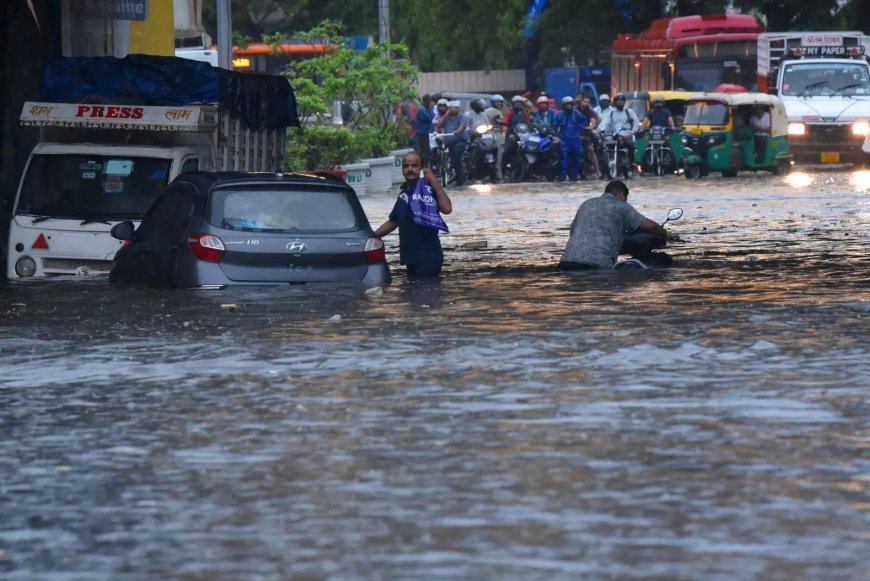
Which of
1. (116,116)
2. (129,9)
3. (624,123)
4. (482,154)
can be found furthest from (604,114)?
(116,116)

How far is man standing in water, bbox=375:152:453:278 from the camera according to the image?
17.9 m

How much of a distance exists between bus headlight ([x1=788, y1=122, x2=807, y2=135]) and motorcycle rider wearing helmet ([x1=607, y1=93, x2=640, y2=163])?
3.43m

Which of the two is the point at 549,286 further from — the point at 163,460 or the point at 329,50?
the point at 329,50

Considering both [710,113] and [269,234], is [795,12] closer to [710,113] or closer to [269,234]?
[710,113]

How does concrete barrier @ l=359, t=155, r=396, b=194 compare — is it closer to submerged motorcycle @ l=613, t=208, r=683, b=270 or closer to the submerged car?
submerged motorcycle @ l=613, t=208, r=683, b=270

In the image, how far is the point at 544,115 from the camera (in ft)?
143

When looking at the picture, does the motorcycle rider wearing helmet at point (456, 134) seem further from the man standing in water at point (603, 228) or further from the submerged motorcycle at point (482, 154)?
the man standing in water at point (603, 228)

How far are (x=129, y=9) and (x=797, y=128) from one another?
69.9ft

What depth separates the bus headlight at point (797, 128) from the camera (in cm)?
4559

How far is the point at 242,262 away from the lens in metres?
15.4

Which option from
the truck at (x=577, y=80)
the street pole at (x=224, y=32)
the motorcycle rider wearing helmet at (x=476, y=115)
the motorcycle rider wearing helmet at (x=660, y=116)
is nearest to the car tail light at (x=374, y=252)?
the street pole at (x=224, y=32)

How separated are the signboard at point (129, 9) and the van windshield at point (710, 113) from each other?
17.4 metres

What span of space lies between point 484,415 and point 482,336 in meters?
3.71

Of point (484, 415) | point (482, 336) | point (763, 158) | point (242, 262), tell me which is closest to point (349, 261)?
point (242, 262)
